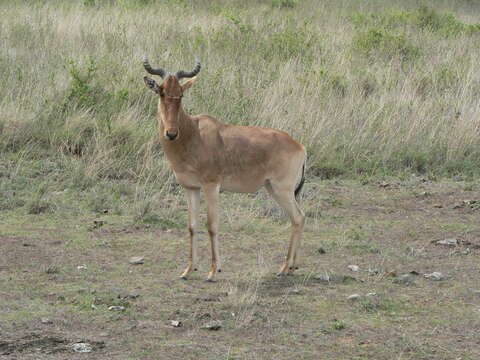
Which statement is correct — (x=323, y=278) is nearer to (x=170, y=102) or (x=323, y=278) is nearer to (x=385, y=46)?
(x=170, y=102)

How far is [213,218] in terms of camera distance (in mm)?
7508

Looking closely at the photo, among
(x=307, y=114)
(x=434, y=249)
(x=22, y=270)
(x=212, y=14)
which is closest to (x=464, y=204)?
(x=434, y=249)

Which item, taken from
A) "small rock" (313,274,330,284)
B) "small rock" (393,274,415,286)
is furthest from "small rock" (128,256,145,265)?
"small rock" (393,274,415,286)

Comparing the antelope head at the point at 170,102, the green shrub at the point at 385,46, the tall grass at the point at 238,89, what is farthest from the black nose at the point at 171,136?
the green shrub at the point at 385,46

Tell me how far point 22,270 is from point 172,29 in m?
10.00

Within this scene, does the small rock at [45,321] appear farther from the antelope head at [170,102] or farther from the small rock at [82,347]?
the antelope head at [170,102]

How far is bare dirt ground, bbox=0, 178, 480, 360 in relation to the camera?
19.9ft

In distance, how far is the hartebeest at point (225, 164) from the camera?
746 cm

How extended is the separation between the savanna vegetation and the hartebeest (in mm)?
468

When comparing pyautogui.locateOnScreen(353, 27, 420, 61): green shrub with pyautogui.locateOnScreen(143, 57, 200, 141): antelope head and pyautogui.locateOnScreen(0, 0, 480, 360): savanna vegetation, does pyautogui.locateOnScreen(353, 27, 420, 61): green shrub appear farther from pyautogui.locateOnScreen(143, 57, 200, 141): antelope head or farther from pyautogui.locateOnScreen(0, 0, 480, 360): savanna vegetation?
pyautogui.locateOnScreen(143, 57, 200, 141): antelope head

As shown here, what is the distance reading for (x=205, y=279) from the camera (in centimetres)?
757

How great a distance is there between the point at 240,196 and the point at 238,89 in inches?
114

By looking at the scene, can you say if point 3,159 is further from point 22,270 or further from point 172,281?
point 172,281

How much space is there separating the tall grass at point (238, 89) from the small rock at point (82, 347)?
467 centimetres
